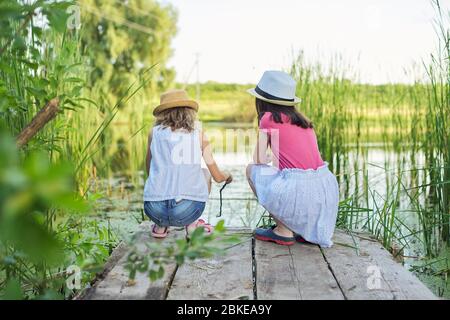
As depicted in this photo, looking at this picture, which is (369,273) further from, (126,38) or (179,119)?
(126,38)

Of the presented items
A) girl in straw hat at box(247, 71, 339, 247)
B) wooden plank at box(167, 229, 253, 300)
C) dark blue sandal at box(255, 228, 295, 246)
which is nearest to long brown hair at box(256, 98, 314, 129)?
girl in straw hat at box(247, 71, 339, 247)

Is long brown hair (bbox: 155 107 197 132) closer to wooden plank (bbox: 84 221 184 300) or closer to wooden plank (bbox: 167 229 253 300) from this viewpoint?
wooden plank (bbox: 167 229 253 300)

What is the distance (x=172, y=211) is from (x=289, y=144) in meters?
0.63

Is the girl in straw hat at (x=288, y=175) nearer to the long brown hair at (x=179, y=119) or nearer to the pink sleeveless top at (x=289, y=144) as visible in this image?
the pink sleeveless top at (x=289, y=144)

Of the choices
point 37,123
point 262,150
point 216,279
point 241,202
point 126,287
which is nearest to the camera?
point 37,123

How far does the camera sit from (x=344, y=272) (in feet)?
7.59

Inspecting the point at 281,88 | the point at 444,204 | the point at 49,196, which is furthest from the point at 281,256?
the point at 49,196

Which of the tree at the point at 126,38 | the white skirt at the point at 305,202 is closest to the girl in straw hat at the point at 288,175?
the white skirt at the point at 305,202

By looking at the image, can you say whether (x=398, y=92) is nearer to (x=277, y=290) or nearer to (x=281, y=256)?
(x=281, y=256)

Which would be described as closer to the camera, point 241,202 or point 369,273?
point 369,273

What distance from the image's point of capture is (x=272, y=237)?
278cm

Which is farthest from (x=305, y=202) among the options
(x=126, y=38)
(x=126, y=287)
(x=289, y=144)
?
(x=126, y=38)

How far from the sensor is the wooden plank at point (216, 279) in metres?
2.06
